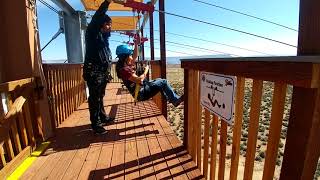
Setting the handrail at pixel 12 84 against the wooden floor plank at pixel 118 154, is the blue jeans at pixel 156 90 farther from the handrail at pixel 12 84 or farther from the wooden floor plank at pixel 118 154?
the handrail at pixel 12 84

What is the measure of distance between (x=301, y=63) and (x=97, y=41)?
3.22 meters

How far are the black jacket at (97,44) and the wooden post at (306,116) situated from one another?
295cm

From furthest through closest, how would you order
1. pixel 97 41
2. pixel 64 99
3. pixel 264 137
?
pixel 264 137, pixel 64 99, pixel 97 41

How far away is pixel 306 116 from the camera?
4.33 ft

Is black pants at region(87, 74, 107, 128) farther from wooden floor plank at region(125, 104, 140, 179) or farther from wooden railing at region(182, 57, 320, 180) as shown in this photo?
wooden railing at region(182, 57, 320, 180)

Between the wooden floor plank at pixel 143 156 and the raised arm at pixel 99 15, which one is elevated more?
the raised arm at pixel 99 15

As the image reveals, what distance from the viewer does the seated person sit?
4434 mm

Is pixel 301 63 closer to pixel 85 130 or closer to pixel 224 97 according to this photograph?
pixel 224 97

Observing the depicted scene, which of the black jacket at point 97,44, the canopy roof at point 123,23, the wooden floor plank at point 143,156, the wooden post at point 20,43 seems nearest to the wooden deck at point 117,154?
the wooden floor plank at point 143,156

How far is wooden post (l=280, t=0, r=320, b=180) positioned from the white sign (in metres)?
0.70

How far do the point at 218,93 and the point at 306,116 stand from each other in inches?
41.7

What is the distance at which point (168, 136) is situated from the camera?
13.6 feet

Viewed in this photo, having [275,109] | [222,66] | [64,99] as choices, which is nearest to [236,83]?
[222,66]

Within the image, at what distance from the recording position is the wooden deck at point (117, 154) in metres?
3.00
